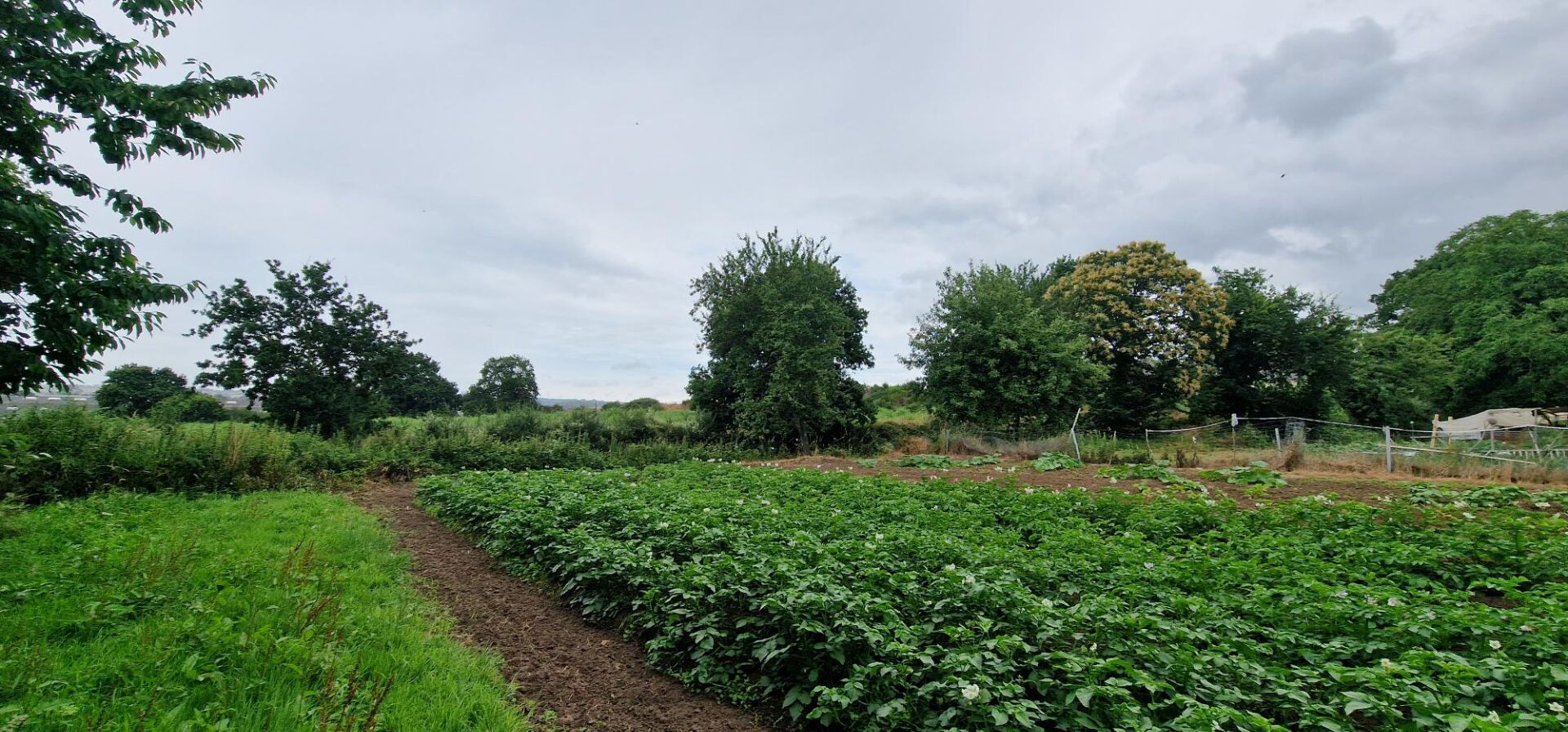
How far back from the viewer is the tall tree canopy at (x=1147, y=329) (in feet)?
86.9

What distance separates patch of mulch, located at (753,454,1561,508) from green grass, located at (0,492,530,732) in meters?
7.81

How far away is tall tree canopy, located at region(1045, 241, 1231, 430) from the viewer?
2650 centimetres

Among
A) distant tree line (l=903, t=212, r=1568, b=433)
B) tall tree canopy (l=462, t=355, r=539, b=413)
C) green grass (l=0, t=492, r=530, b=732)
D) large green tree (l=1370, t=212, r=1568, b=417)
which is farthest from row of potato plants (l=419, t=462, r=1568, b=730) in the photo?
tall tree canopy (l=462, t=355, r=539, b=413)

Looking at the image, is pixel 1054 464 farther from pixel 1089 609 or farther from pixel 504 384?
pixel 504 384

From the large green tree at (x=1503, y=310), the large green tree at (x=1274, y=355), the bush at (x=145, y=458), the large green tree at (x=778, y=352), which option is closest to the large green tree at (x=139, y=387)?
the bush at (x=145, y=458)

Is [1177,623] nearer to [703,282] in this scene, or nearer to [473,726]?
[473,726]

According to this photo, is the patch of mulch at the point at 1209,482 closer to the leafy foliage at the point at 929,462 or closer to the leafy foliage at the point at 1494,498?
the leafy foliage at the point at 1494,498

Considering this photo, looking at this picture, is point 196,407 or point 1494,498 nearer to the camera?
point 1494,498

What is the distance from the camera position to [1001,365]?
22438 mm

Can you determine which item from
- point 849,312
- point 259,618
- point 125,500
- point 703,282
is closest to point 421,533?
point 125,500

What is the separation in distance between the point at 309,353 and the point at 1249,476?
945 inches

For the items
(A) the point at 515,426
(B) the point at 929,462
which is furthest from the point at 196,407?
(B) the point at 929,462

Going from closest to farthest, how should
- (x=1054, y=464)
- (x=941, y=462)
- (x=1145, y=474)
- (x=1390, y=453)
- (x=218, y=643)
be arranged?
(x=218, y=643) < (x=1145, y=474) < (x=1390, y=453) < (x=1054, y=464) < (x=941, y=462)

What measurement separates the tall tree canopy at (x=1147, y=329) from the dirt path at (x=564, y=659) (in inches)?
1046
